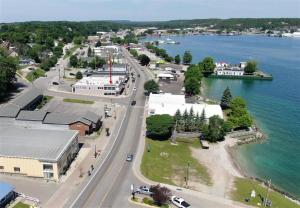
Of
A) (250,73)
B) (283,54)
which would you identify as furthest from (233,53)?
(250,73)

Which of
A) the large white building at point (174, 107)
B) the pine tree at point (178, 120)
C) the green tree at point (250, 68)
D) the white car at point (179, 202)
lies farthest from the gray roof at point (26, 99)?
the green tree at point (250, 68)

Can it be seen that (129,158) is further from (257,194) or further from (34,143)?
(257,194)

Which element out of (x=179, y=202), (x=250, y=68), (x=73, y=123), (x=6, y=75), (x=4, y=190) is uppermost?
(x=6, y=75)

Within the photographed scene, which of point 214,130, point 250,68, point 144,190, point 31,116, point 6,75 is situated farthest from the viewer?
point 250,68

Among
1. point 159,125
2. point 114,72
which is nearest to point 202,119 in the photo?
point 159,125

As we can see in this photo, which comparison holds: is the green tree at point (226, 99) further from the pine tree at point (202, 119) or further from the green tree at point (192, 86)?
the pine tree at point (202, 119)

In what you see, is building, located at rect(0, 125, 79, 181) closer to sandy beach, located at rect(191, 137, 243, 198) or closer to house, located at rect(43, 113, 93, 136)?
house, located at rect(43, 113, 93, 136)

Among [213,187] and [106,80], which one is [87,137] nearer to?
[213,187]
